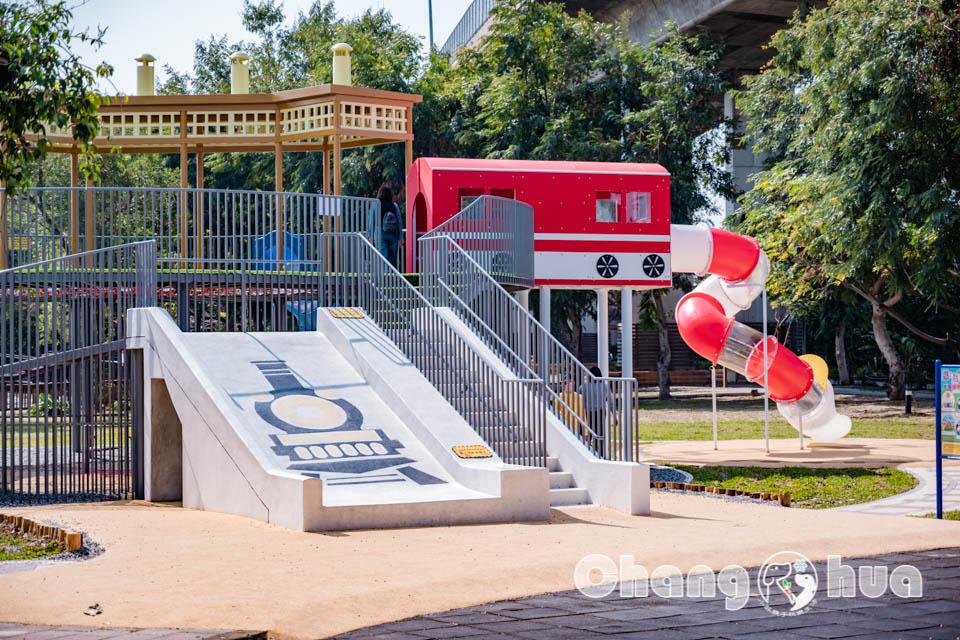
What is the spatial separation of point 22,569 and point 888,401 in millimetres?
32144

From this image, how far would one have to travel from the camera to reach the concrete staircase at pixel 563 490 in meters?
13.3

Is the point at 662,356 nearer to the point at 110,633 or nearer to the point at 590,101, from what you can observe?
the point at 590,101

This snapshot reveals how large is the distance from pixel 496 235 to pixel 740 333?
7269mm

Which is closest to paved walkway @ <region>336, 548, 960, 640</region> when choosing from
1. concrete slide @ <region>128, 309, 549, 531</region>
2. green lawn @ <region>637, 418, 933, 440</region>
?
concrete slide @ <region>128, 309, 549, 531</region>

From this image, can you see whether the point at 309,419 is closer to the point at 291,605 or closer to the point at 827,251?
the point at 291,605

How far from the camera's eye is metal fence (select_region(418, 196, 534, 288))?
57.8 ft

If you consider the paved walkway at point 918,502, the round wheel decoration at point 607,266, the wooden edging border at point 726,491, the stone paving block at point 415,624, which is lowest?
the paved walkway at point 918,502

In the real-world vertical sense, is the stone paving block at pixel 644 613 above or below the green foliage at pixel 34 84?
below

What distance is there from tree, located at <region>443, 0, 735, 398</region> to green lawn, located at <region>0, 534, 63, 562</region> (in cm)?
2859

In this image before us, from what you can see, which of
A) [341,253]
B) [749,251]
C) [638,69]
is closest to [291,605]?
[341,253]

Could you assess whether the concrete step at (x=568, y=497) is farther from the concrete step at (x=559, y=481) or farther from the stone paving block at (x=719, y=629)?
the stone paving block at (x=719, y=629)

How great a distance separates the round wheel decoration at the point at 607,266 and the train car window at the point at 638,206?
0.97 metres

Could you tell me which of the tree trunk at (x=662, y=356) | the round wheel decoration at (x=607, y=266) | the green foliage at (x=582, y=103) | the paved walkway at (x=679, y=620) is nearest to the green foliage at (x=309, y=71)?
the green foliage at (x=582, y=103)

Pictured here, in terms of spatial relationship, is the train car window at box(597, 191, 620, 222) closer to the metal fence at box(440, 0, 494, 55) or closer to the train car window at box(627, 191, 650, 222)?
the train car window at box(627, 191, 650, 222)
